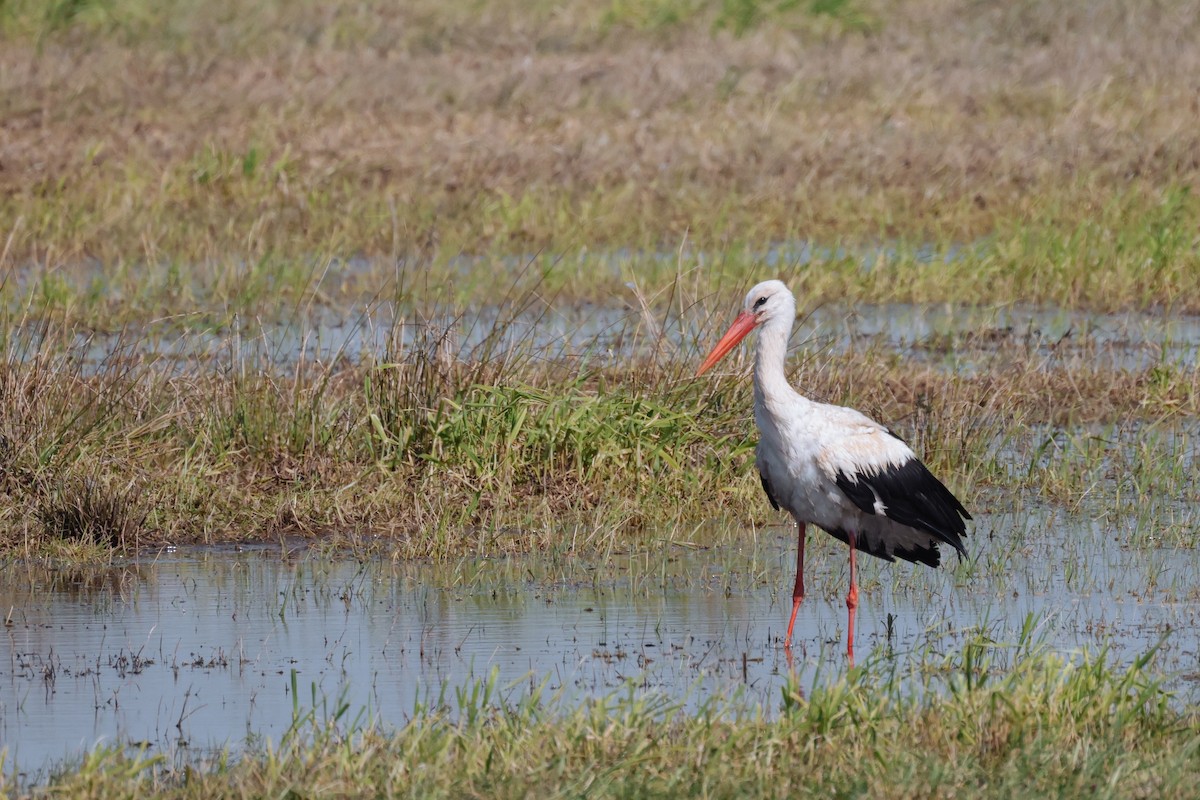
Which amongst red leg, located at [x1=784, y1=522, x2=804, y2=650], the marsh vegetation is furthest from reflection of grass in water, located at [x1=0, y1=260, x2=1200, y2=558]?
red leg, located at [x1=784, y1=522, x2=804, y2=650]

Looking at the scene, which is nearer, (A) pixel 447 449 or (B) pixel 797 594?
(B) pixel 797 594

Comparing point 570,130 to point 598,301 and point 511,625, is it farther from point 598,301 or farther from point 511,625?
point 511,625

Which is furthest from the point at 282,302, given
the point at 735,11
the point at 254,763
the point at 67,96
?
the point at 735,11

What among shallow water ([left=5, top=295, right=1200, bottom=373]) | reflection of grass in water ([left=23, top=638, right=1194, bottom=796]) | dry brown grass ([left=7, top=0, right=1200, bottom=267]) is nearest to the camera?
reflection of grass in water ([left=23, top=638, right=1194, bottom=796])

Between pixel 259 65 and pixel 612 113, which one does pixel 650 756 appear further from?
pixel 259 65

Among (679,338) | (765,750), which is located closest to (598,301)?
(679,338)

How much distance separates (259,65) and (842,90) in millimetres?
6533

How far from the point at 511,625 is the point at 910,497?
1.56m

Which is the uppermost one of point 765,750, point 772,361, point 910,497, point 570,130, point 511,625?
point 570,130

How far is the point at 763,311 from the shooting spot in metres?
7.23

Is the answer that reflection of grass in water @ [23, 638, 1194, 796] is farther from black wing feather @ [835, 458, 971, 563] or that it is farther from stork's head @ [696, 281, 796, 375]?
stork's head @ [696, 281, 796, 375]

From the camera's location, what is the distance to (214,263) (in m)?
13.7

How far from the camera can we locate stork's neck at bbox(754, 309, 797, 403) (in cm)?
688

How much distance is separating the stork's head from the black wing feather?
70cm
